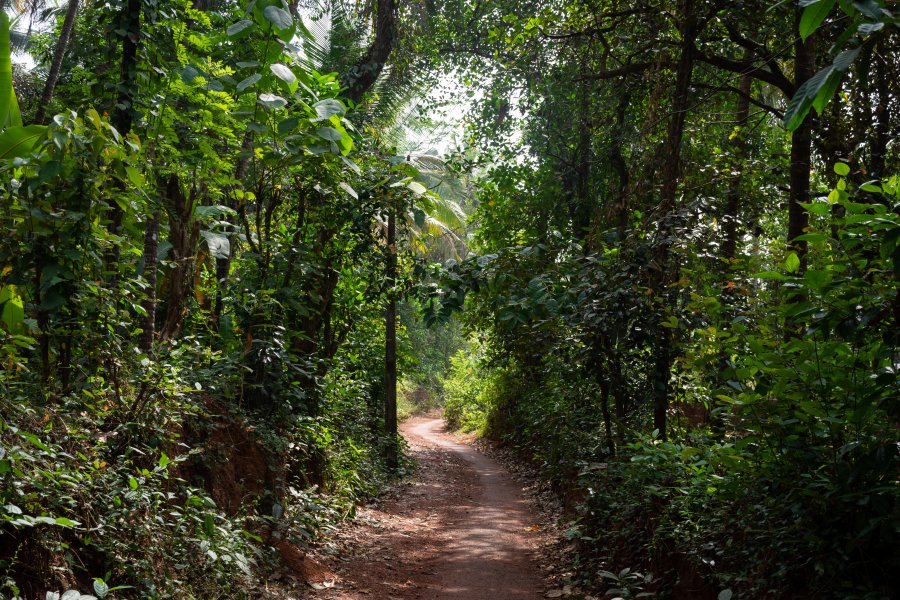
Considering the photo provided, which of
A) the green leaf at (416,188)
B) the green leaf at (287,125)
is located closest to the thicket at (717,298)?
the green leaf at (416,188)

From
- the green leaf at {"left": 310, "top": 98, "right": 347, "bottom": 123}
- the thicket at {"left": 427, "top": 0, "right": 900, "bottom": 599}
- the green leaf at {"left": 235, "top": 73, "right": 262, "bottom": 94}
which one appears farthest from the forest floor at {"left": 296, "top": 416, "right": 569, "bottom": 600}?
the green leaf at {"left": 235, "top": 73, "right": 262, "bottom": 94}

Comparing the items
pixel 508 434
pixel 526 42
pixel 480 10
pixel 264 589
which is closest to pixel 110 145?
pixel 264 589

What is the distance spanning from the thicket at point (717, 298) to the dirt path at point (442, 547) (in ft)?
3.08

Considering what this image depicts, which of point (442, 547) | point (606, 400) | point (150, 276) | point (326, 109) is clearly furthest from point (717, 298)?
point (150, 276)

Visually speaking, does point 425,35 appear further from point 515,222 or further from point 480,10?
point 515,222

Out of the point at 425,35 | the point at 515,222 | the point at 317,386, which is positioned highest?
the point at 425,35

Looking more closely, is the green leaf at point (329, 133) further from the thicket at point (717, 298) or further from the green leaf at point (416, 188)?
the green leaf at point (416, 188)

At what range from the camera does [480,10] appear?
13.2 metres

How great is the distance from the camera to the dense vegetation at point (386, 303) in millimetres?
3676

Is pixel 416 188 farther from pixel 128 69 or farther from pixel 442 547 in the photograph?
pixel 442 547

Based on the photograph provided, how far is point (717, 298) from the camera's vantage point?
561cm

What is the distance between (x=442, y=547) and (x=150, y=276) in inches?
193

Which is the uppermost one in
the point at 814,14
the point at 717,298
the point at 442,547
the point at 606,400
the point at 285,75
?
the point at 285,75

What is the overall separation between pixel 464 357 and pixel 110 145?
26803mm
